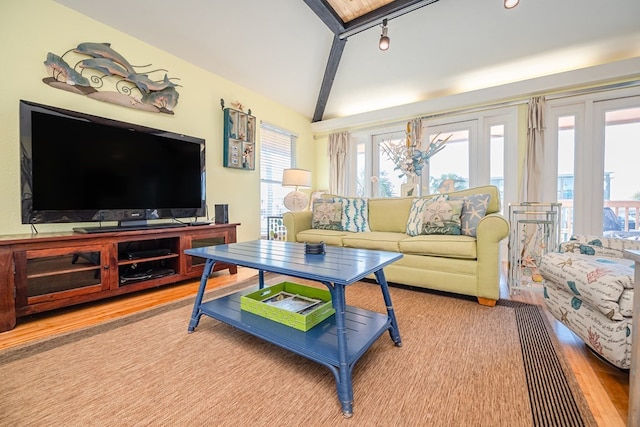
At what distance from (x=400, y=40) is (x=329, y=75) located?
3.77 ft

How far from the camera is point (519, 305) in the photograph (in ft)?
6.62

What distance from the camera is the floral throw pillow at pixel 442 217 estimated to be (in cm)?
241

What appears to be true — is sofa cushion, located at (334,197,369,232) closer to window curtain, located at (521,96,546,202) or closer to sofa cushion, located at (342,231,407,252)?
sofa cushion, located at (342,231,407,252)

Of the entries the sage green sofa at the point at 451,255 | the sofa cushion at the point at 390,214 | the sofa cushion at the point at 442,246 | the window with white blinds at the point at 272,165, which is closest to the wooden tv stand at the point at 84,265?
the sage green sofa at the point at 451,255

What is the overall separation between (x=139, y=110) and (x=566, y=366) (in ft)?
12.3

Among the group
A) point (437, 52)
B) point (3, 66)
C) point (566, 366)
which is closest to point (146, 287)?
point (3, 66)

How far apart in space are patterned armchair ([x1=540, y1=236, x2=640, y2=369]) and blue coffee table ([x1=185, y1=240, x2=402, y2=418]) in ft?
2.89

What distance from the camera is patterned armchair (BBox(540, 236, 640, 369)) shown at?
1.11 metres

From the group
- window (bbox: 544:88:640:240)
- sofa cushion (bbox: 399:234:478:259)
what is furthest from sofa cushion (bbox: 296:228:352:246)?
window (bbox: 544:88:640:240)

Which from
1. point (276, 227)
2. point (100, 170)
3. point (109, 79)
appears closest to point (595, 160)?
point (276, 227)

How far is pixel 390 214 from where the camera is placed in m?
3.08

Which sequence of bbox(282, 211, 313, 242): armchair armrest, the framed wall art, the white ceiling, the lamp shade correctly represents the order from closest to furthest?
the white ceiling → bbox(282, 211, 313, 242): armchair armrest → the framed wall art → the lamp shade

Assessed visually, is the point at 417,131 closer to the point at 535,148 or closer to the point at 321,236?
the point at 535,148

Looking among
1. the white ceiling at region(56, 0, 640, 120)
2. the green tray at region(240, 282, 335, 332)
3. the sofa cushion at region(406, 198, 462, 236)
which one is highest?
the white ceiling at region(56, 0, 640, 120)
